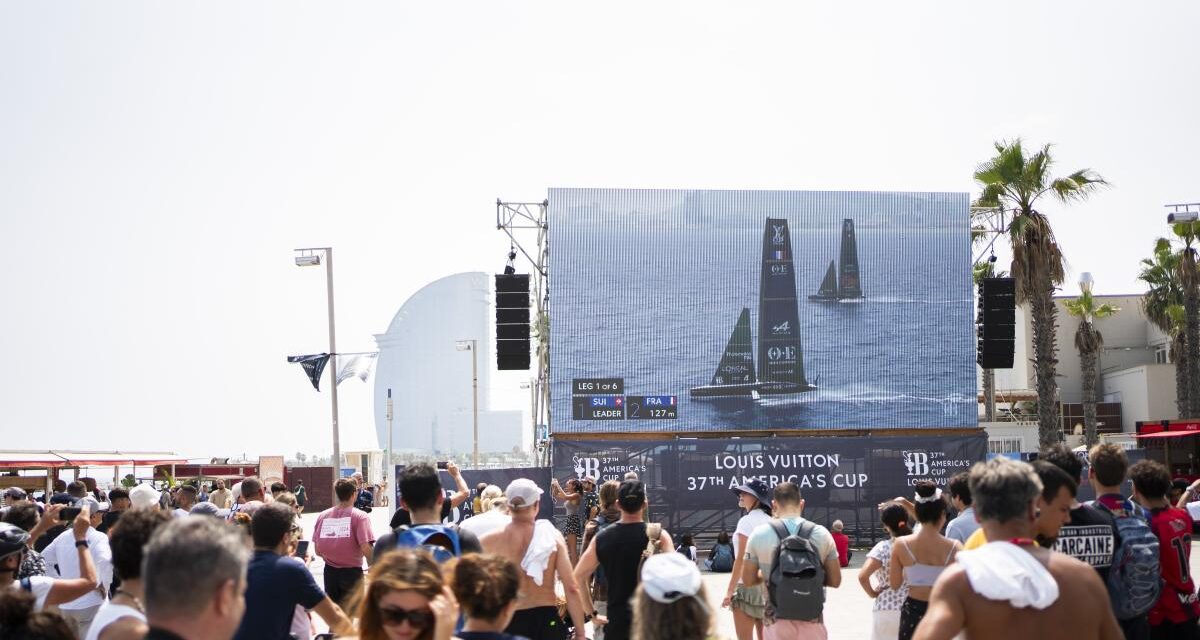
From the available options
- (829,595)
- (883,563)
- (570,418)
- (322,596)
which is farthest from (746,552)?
(570,418)

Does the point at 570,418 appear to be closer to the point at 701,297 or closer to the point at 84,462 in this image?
the point at 701,297

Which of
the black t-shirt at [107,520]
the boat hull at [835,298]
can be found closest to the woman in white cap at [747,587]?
the black t-shirt at [107,520]

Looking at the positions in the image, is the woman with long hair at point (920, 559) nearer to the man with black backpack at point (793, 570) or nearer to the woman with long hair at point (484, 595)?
the man with black backpack at point (793, 570)

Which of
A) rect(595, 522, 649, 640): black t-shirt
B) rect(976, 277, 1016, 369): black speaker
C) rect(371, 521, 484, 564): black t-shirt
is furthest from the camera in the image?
rect(976, 277, 1016, 369): black speaker

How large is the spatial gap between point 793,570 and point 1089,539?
7.15ft

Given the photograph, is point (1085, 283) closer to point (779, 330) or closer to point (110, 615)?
point (779, 330)

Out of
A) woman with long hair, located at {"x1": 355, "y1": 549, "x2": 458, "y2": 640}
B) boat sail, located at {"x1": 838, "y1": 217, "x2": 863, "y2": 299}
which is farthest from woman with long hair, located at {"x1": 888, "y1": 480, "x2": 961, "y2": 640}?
boat sail, located at {"x1": 838, "y1": 217, "x2": 863, "y2": 299}

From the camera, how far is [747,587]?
314 inches

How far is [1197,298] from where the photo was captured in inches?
1419

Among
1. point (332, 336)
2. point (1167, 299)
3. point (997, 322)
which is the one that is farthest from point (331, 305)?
point (1167, 299)

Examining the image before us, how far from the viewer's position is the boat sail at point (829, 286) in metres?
31.9

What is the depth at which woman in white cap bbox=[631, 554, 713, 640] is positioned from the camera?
11.9 ft

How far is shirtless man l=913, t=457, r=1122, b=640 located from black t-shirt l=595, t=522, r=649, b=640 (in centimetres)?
341

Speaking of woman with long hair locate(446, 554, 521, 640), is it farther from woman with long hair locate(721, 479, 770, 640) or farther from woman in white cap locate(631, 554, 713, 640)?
woman with long hair locate(721, 479, 770, 640)
